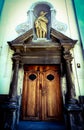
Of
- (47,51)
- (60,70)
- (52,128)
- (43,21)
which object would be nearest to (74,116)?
(52,128)

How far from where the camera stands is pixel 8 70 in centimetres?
500

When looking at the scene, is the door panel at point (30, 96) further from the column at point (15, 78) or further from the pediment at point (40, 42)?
the pediment at point (40, 42)

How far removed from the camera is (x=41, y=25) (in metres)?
5.92

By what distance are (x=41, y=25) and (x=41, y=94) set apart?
3.16 m

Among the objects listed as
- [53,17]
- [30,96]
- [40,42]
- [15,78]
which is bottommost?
[30,96]

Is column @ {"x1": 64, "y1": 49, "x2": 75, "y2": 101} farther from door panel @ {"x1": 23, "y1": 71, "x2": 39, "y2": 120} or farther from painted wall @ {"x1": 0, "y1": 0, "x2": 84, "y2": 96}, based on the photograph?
door panel @ {"x1": 23, "y1": 71, "x2": 39, "y2": 120}

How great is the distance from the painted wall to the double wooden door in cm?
56

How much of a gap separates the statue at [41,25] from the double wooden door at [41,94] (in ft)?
5.04

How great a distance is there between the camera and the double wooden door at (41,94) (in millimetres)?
4594

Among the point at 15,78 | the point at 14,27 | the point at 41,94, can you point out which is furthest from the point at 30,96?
the point at 14,27

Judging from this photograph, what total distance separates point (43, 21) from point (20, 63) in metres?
2.42

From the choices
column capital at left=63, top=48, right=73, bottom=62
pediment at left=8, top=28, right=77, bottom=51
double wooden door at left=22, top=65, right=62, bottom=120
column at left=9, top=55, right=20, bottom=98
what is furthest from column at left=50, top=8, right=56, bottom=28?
column at left=9, top=55, right=20, bottom=98

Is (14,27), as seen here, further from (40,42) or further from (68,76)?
(68,76)

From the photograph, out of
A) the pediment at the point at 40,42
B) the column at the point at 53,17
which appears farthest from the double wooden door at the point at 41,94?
the column at the point at 53,17
